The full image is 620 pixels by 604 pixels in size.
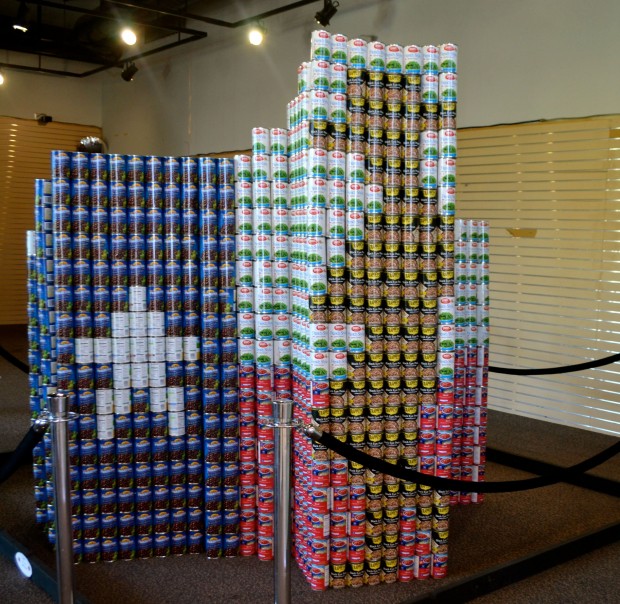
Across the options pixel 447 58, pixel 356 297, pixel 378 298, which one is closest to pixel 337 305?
pixel 356 297

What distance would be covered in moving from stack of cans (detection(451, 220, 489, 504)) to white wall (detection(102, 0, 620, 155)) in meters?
2.84

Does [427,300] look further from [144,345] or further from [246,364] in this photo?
[144,345]

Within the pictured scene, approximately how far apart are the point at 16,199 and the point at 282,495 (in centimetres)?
1211

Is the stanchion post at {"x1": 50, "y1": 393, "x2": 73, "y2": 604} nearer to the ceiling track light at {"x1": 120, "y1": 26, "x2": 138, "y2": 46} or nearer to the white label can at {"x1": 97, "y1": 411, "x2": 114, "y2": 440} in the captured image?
the white label can at {"x1": 97, "y1": 411, "x2": 114, "y2": 440}

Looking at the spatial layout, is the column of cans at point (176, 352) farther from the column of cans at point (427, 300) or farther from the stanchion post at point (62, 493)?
the column of cans at point (427, 300)

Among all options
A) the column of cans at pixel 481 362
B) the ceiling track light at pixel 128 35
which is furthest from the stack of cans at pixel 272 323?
the ceiling track light at pixel 128 35

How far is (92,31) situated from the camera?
1192cm

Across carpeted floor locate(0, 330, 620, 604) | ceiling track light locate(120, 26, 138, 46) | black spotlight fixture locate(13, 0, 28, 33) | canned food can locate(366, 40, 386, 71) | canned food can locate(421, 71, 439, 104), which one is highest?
black spotlight fixture locate(13, 0, 28, 33)

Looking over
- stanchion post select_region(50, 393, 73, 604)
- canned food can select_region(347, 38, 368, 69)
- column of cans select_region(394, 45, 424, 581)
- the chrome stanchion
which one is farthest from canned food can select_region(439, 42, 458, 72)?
stanchion post select_region(50, 393, 73, 604)

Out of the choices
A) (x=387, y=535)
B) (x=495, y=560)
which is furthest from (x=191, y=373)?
(x=495, y=560)

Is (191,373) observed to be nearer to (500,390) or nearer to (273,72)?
(500,390)

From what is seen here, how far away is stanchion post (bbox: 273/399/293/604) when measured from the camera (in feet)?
9.29

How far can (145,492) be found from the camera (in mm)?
3982

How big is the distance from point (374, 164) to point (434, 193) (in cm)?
36
